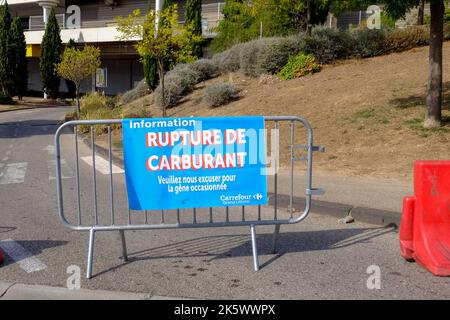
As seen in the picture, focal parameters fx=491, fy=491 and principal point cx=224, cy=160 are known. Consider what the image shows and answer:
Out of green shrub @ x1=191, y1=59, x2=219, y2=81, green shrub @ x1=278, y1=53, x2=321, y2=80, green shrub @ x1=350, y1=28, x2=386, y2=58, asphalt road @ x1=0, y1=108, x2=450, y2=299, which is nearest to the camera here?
asphalt road @ x1=0, y1=108, x2=450, y2=299

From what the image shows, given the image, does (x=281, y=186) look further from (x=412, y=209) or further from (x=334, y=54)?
(x=334, y=54)

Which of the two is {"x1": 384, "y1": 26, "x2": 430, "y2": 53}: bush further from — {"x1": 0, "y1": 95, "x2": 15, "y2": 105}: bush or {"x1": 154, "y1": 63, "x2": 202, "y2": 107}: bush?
{"x1": 0, "y1": 95, "x2": 15, "y2": 105}: bush

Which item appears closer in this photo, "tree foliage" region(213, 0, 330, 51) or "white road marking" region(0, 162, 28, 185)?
"white road marking" region(0, 162, 28, 185)

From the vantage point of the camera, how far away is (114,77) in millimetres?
46219

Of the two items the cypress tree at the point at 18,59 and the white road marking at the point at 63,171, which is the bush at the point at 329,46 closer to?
the white road marking at the point at 63,171

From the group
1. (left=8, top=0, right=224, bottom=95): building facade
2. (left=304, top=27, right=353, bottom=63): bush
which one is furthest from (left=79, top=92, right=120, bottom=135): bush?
(left=8, top=0, right=224, bottom=95): building facade

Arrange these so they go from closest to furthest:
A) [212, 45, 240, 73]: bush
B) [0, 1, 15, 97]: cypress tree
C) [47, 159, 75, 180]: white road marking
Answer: [47, 159, 75, 180]: white road marking → [212, 45, 240, 73]: bush → [0, 1, 15, 97]: cypress tree

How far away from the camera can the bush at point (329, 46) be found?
66.1ft

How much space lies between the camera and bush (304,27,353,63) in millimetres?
20147

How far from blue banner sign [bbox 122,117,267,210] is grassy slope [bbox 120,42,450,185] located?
4631 mm

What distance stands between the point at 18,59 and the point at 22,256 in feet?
126

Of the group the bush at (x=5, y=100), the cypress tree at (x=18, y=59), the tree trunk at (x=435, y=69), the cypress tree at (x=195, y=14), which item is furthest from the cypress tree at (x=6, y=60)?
the tree trunk at (x=435, y=69)

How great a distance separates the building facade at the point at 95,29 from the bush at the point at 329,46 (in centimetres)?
2103
